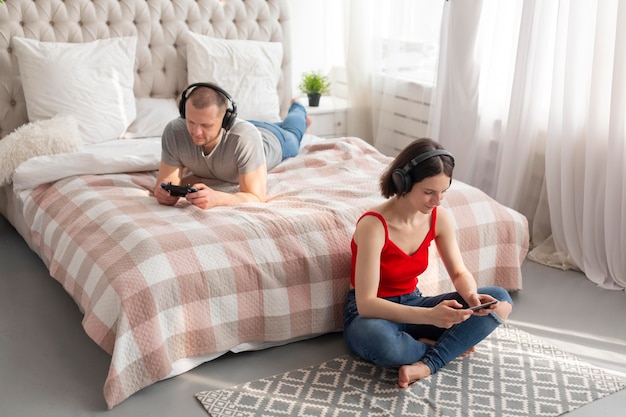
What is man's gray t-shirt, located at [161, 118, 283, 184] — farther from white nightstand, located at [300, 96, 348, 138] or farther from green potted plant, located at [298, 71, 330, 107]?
green potted plant, located at [298, 71, 330, 107]

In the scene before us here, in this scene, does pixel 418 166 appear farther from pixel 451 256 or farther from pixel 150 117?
pixel 150 117

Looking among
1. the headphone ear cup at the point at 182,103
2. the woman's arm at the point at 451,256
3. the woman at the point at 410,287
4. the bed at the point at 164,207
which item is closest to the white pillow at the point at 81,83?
the bed at the point at 164,207

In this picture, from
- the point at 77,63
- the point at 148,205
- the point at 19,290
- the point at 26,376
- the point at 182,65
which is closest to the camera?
the point at 26,376

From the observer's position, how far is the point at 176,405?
2.07m

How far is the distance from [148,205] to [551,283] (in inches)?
64.1

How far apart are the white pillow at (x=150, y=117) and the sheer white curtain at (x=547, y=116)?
4.56 ft

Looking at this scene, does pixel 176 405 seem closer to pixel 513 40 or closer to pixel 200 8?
pixel 513 40

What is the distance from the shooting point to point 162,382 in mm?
2184

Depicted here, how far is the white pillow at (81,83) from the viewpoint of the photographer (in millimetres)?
3404

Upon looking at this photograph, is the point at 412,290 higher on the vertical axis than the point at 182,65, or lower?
lower

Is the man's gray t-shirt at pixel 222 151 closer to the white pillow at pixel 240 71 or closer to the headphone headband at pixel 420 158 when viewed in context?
the headphone headband at pixel 420 158

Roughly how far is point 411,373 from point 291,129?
1614 mm

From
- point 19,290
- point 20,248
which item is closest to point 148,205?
point 19,290

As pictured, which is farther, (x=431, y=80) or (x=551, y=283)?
(x=431, y=80)
